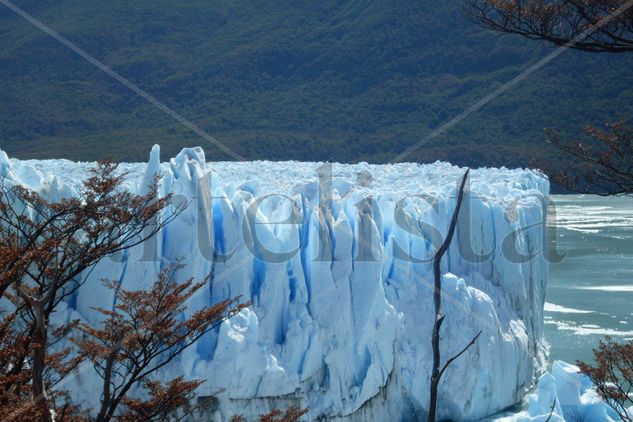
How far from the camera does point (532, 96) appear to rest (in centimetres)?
3941

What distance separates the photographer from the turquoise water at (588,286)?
11.0 metres

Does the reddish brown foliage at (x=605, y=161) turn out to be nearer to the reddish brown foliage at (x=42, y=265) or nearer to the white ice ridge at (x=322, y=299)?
the reddish brown foliage at (x=42, y=265)

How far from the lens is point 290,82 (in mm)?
48875

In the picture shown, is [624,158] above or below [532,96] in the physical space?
below

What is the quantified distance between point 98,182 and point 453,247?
5.06 m

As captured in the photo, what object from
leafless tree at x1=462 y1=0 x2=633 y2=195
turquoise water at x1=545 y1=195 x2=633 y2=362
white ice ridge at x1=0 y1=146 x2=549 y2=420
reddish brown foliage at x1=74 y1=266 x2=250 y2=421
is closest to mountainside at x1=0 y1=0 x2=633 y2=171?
turquoise water at x1=545 y1=195 x2=633 y2=362

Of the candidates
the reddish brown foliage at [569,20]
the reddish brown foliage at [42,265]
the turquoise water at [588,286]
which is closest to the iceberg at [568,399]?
the turquoise water at [588,286]

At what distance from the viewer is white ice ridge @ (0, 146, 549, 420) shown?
6.49 m

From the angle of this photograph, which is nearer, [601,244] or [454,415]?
[454,415]

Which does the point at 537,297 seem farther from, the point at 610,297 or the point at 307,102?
the point at 307,102

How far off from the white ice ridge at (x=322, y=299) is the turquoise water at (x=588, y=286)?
8.33 ft

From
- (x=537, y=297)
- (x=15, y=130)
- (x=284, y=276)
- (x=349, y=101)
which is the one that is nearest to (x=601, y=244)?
(x=537, y=297)

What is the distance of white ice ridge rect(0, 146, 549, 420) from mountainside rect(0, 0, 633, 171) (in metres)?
25.9

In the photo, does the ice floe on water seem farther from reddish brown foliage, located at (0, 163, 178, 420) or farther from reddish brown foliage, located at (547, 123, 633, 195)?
reddish brown foliage, located at (0, 163, 178, 420)
